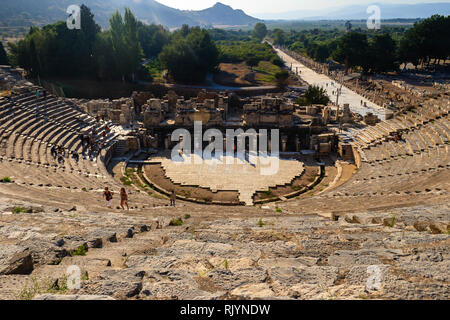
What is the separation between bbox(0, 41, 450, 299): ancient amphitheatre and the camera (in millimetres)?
4844

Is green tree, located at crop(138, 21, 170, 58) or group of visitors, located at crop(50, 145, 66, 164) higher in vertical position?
green tree, located at crop(138, 21, 170, 58)

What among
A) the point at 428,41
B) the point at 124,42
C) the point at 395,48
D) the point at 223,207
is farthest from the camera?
the point at 395,48

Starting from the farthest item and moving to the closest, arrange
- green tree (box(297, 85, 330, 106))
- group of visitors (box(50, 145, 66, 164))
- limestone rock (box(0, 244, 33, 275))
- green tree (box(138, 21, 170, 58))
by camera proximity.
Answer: green tree (box(138, 21, 170, 58)), green tree (box(297, 85, 330, 106)), group of visitors (box(50, 145, 66, 164)), limestone rock (box(0, 244, 33, 275))

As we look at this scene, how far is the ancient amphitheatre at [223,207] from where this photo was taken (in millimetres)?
4844

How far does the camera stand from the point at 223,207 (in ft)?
57.9

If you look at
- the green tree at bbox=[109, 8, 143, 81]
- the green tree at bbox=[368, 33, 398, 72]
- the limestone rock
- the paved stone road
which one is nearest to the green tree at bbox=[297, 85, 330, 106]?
the paved stone road

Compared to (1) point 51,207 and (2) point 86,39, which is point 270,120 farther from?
(2) point 86,39

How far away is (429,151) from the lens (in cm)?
2214

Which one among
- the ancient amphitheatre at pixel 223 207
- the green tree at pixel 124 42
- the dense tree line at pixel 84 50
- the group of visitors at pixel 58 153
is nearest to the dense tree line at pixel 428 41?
the ancient amphitheatre at pixel 223 207

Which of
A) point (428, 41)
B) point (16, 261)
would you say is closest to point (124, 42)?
point (16, 261)

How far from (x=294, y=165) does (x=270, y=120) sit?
696 centimetres

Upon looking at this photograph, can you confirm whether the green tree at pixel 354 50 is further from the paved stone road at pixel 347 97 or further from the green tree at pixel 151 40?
the green tree at pixel 151 40

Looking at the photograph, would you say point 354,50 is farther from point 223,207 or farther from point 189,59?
point 223,207

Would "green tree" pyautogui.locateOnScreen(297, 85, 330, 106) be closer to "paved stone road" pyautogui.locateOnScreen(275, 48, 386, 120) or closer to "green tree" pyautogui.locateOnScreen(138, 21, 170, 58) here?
"paved stone road" pyautogui.locateOnScreen(275, 48, 386, 120)
